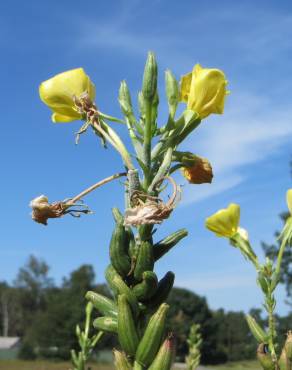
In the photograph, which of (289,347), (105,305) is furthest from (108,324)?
(289,347)

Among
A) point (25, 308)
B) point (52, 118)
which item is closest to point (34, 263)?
point (25, 308)

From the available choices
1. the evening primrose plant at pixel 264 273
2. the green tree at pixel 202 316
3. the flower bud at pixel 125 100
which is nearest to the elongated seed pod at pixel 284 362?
the evening primrose plant at pixel 264 273

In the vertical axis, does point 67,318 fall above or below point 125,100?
above

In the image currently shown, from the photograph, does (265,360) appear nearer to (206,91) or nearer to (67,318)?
(206,91)

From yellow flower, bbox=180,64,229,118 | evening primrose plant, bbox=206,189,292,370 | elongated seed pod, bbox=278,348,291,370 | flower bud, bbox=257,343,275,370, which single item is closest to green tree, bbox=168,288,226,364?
evening primrose plant, bbox=206,189,292,370

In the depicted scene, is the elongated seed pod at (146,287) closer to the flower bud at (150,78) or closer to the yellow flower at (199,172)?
the yellow flower at (199,172)
